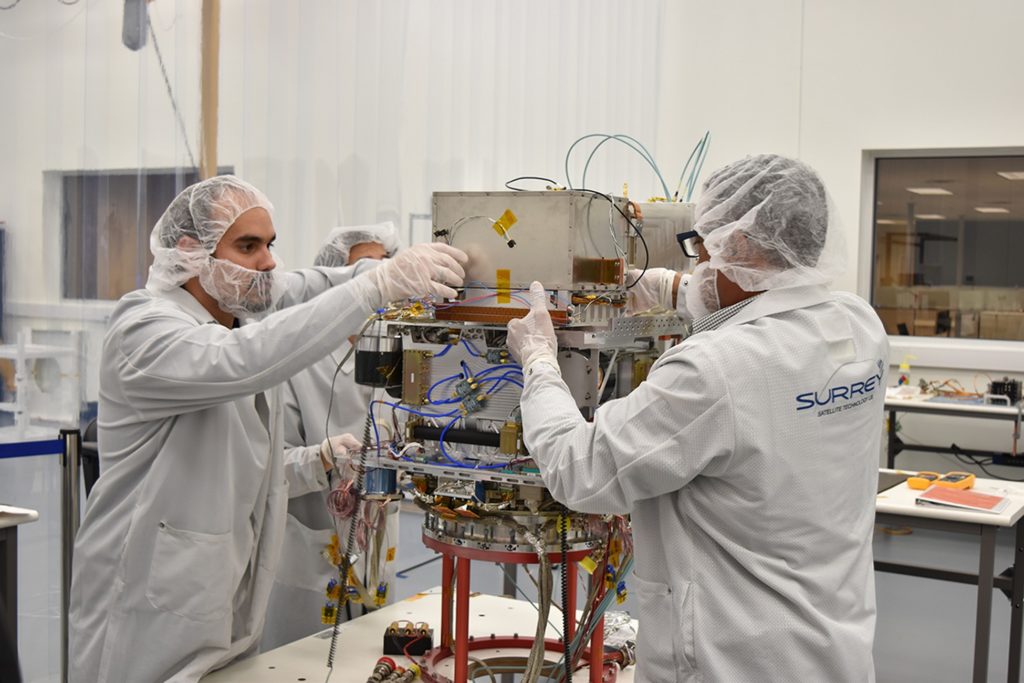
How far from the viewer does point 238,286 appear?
80.7 inches

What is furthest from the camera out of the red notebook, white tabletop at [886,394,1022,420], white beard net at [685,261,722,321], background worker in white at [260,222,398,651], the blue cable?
white tabletop at [886,394,1022,420]

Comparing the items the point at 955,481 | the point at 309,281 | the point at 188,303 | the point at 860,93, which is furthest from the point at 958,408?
the point at 188,303

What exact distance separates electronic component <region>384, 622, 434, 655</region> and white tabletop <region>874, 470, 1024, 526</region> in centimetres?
139

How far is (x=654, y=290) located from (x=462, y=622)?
2.69ft

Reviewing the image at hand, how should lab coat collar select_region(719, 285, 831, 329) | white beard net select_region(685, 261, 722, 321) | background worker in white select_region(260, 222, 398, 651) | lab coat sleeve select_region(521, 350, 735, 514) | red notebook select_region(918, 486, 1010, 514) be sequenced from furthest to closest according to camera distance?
red notebook select_region(918, 486, 1010, 514) < background worker in white select_region(260, 222, 398, 651) < white beard net select_region(685, 261, 722, 321) < lab coat collar select_region(719, 285, 831, 329) < lab coat sleeve select_region(521, 350, 735, 514)

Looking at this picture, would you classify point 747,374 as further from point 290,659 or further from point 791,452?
point 290,659

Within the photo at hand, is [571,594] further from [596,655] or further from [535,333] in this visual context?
[535,333]

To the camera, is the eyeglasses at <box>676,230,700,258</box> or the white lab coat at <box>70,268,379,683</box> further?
the white lab coat at <box>70,268,379,683</box>

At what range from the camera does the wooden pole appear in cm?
296

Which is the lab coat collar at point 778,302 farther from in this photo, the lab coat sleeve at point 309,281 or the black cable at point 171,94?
the black cable at point 171,94

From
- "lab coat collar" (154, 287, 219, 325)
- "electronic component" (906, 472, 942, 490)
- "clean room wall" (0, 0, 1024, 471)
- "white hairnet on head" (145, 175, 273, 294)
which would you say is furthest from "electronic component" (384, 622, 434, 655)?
"electronic component" (906, 472, 942, 490)

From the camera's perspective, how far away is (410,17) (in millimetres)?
3885

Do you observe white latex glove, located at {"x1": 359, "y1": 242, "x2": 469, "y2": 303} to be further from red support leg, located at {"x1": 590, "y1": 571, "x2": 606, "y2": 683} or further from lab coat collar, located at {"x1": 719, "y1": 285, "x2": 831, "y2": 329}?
red support leg, located at {"x1": 590, "y1": 571, "x2": 606, "y2": 683}

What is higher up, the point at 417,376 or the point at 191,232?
the point at 191,232
